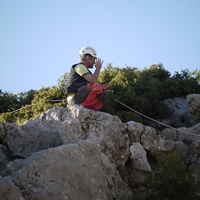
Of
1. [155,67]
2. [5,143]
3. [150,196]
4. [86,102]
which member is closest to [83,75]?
[86,102]

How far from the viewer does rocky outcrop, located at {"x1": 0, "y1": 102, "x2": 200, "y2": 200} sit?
4.78 metres

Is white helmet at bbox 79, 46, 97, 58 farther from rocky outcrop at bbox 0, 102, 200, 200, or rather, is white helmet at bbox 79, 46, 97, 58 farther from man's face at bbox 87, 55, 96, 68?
rocky outcrop at bbox 0, 102, 200, 200

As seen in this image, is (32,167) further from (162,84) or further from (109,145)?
(162,84)

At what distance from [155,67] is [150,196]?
13966 millimetres

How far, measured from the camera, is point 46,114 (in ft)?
25.3

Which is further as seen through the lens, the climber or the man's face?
the man's face

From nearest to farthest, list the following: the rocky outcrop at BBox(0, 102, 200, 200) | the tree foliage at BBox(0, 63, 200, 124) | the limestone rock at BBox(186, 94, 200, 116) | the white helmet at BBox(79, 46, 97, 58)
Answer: the rocky outcrop at BBox(0, 102, 200, 200)
the white helmet at BBox(79, 46, 97, 58)
the limestone rock at BBox(186, 94, 200, 116)
the tree foliage at BBox(0, 63, 200, 124)

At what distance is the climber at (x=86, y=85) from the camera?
307 inches

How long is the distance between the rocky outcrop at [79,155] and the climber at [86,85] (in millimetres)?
549

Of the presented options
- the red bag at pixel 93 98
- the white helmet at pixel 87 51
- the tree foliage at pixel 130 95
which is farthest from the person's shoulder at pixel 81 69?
the tree foliage at pixel 130 95

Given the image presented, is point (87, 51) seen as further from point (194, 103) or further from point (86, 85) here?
point (194, 103)

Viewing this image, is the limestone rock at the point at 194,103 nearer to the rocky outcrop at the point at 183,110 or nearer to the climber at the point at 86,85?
the rocky outcrop at the point at 183,110

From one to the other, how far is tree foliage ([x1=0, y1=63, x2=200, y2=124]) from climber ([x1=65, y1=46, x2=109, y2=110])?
511 centimetres

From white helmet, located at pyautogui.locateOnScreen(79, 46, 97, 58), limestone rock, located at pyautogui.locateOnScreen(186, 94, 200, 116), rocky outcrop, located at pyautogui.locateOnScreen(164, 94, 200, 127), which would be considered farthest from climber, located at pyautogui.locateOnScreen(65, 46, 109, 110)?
rocky outcrop, located at pyautogui.locateOnScreen(164, 94, 200, 127)
